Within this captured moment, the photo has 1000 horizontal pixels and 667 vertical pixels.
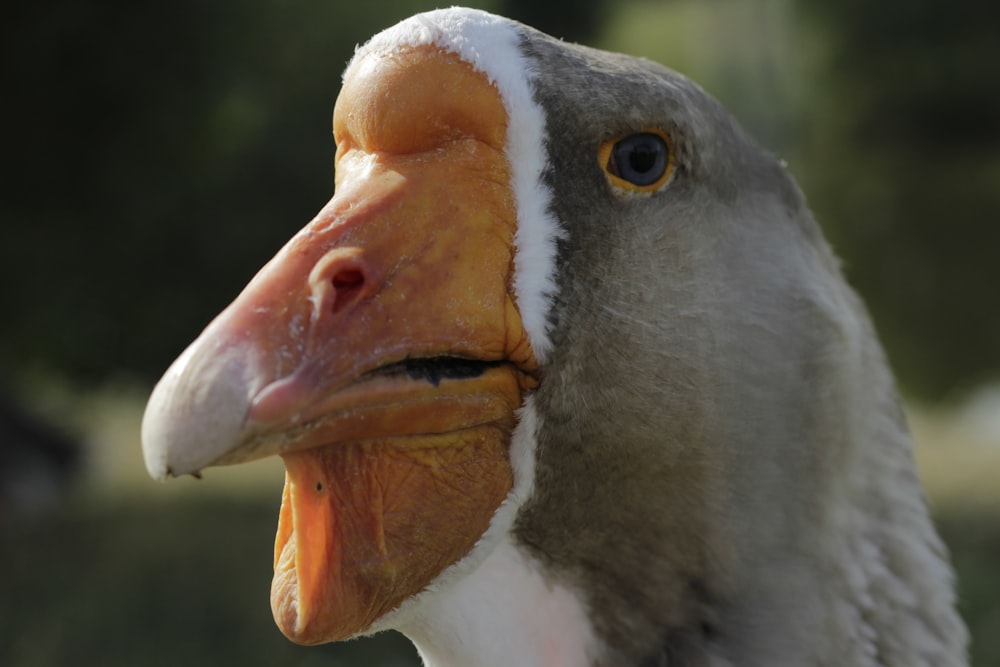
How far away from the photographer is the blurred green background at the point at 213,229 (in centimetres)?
830

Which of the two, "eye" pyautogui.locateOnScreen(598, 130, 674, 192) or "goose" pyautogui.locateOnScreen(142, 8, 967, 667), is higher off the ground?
"eye" pyautogui.locateOnScreen(598, 130, 674, 192)

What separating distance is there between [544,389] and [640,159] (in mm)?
481

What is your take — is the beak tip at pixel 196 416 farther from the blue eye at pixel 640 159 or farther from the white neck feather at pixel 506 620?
the blue eye at pixel 640 159

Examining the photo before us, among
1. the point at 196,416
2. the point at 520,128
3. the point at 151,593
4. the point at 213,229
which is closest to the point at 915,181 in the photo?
the point at 213,229

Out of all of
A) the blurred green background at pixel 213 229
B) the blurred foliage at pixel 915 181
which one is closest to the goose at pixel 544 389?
the blurred green background at pixel 213 229

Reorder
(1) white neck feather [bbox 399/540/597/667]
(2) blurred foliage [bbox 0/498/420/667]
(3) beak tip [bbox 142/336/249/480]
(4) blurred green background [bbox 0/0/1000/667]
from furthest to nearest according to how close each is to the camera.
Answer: (4) blurred green background [bbox 0/0/1000/667]
(2) blurred foliage [bbox 0/498/420/667]
(1) white neck feather [bbox 399/540/597/667]
(3) beak tip [bbox 142/336/249/480]

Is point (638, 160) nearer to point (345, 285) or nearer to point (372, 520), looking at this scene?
point (345, 285)

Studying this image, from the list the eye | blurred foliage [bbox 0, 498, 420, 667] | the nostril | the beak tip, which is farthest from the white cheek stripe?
blurred foliage [bbox 0, 498, 420, 667]

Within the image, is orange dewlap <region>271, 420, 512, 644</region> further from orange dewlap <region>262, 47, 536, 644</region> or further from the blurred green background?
the blurred green background

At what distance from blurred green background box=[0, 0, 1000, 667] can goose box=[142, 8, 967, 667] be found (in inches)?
227

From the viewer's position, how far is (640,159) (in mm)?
2170

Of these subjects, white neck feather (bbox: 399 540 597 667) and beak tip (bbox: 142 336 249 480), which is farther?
white neck feather (bbox: 399 540 597 667)

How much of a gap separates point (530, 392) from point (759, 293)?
618 mm

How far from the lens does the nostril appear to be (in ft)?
6.11
